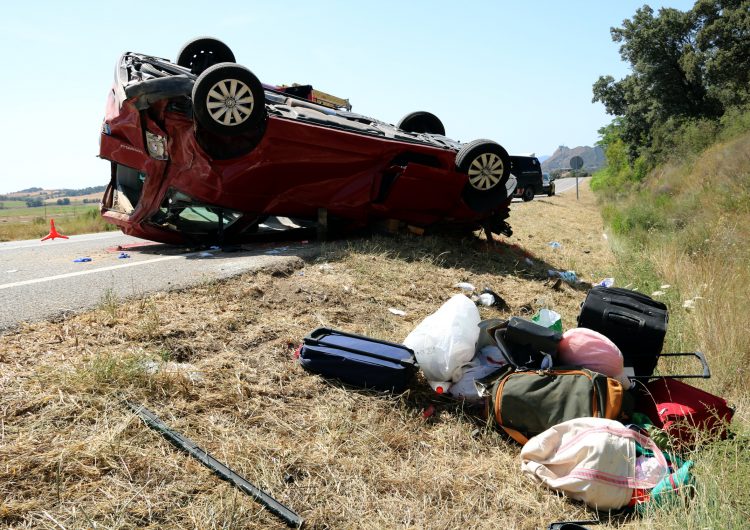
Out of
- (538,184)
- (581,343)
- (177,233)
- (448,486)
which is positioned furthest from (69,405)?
(538,184)

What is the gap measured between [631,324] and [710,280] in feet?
7.55

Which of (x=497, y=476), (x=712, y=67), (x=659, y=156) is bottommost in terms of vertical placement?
(x=497, y=476)

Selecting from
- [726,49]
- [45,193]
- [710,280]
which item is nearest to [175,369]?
[710,280]

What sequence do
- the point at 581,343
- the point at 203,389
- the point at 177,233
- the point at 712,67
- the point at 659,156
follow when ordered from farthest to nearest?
1. the point at 659,156
2. the point at 712,67
3. the point at 177,233
4. the point at 581,343
5. the point at 203,389

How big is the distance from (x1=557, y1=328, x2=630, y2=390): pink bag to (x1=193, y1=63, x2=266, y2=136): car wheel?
149 inches

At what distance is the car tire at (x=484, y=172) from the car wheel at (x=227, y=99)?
2420 mm

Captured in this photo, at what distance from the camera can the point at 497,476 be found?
2477 mm

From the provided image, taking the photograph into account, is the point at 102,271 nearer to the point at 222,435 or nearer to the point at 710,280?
the point at 222,435

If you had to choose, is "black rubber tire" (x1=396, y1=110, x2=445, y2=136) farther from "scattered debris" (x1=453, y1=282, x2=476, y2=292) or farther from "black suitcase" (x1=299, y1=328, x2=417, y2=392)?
"black suitcase" (x1=299, y1=328, x2=417, y2=392)

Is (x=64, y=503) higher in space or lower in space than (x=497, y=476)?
higher

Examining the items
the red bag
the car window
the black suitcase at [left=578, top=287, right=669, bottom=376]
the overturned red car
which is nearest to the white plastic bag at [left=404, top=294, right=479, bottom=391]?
the black suitcase at [left=578, top=287, right=669, bottom=376]

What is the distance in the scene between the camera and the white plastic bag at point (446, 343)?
3.07 m

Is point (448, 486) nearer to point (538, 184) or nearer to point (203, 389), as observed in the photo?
point (203, 389)

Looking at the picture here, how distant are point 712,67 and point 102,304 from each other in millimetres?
26377
